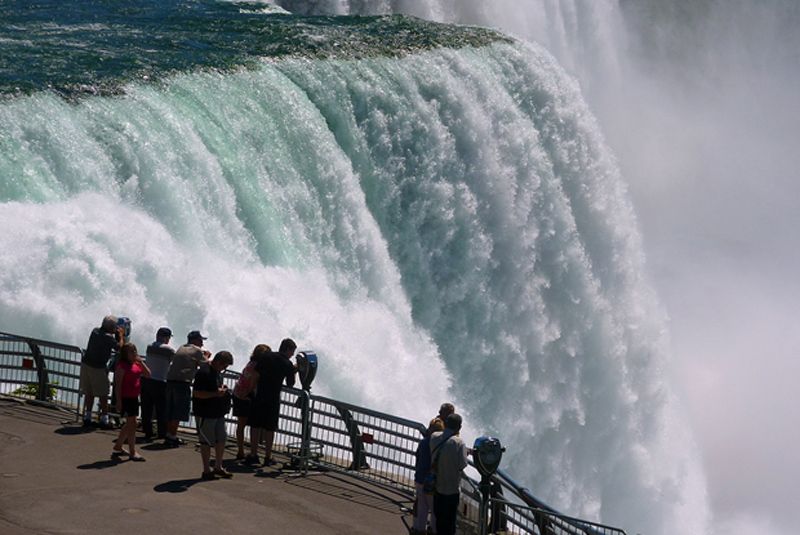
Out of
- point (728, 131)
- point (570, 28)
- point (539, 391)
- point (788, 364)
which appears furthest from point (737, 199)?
point (539, 391)

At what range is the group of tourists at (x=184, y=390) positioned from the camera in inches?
627

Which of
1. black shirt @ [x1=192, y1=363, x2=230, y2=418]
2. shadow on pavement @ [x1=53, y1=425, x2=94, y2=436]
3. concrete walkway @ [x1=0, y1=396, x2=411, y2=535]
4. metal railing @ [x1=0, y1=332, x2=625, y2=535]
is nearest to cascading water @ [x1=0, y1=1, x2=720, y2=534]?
metal railing @ [x1=0, y1=332, x2=625, y2=535]

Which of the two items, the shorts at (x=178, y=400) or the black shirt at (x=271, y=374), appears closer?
the black shirt at (x=271, y=374)

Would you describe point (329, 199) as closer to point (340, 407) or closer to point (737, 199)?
point (340, 407)

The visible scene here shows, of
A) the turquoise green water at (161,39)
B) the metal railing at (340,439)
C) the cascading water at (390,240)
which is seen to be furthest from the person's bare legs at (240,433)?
the turquoise green water at (161,39)

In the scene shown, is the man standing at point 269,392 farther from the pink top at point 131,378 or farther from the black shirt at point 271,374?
the pink top at point 131,378

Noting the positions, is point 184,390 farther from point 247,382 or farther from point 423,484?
point 423,484

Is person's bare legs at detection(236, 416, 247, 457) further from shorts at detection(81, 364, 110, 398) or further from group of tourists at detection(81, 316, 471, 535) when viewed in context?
shorts at detection(81, 364, 110, 398)

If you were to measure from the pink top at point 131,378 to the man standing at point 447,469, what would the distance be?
3.82 meters

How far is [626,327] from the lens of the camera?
35188 millimetres

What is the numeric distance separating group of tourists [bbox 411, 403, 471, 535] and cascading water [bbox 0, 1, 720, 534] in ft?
25.8

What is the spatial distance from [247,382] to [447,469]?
3.43 meters

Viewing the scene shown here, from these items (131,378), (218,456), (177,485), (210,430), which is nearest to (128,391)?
(131,378)

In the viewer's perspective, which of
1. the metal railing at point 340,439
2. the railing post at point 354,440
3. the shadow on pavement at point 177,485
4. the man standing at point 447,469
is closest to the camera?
the man standing at point 447,469
